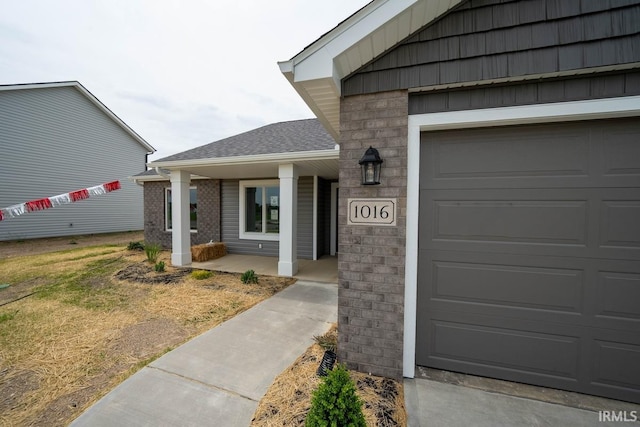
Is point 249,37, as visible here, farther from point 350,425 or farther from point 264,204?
point 350,425

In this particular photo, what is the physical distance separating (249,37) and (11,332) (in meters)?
7.81

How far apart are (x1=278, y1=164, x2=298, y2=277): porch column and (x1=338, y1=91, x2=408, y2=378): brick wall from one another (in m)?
3.50

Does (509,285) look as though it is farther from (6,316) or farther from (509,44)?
(6,316)

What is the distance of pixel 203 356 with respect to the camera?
267 cm

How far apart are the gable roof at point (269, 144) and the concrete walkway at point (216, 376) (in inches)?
142

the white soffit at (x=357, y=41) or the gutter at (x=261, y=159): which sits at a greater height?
the white soffit at (x=357, y=41)

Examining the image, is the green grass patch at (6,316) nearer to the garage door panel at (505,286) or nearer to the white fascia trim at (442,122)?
the white fascia trim at (442,122)

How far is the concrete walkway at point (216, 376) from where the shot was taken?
1891mm

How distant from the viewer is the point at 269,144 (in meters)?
6.57

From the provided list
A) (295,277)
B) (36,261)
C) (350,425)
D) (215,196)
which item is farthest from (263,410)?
(36,261)

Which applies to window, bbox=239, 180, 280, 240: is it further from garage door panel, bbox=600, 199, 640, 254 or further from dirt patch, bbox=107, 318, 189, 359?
garage door panel, bbox=600, 199, 640, 254

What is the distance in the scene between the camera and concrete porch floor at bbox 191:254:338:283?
5934 millimetres

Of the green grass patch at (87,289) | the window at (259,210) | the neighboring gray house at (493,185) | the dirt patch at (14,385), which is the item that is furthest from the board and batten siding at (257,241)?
the dirt patch at (14,385)

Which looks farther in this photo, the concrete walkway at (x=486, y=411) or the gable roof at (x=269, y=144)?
the gable roof at (x=269, y=144)
